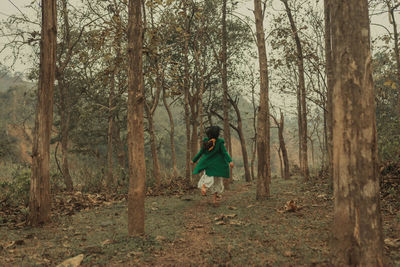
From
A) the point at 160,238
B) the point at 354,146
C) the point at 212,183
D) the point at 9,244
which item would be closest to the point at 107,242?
the point at 160,238

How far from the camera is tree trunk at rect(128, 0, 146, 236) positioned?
4395mm

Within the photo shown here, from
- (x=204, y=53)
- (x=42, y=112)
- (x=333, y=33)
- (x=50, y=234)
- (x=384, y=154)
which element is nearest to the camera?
(x=333, y=33)

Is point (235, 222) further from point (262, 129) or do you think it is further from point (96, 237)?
point (262, 129)

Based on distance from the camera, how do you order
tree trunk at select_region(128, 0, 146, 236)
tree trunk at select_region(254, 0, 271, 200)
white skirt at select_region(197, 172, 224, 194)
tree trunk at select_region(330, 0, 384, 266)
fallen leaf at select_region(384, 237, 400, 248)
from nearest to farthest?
tree trunk at select_region(330, 0, 384, 266) → fallen leaf at select_region(384, 237, 400, 248) → tree trunk at select_region(128, 0, 146, 236) → tree trunk at select_region(254, 0, 271, 200) → white skirt at select_region(197, 172, 224, 194)

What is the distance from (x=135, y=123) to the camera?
4.41 m

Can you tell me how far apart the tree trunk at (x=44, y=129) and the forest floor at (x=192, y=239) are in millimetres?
369

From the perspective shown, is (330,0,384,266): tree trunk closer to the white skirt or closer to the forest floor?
the forest floor

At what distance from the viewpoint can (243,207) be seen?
23.1 ft

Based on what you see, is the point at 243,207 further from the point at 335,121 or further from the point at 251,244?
the point at 335,121

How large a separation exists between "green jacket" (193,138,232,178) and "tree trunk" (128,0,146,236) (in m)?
3.63

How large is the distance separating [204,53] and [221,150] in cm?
1125

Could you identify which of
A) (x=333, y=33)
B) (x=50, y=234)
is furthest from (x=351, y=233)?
(x=50, y=234)

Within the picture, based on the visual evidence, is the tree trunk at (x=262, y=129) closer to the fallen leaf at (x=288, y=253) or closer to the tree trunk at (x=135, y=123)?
the tree trunk at (x=135, y=123)

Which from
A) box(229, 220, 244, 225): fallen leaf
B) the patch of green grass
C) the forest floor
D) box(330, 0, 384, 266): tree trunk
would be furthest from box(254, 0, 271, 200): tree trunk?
box(330, 0, 384, 266): tree trunk
